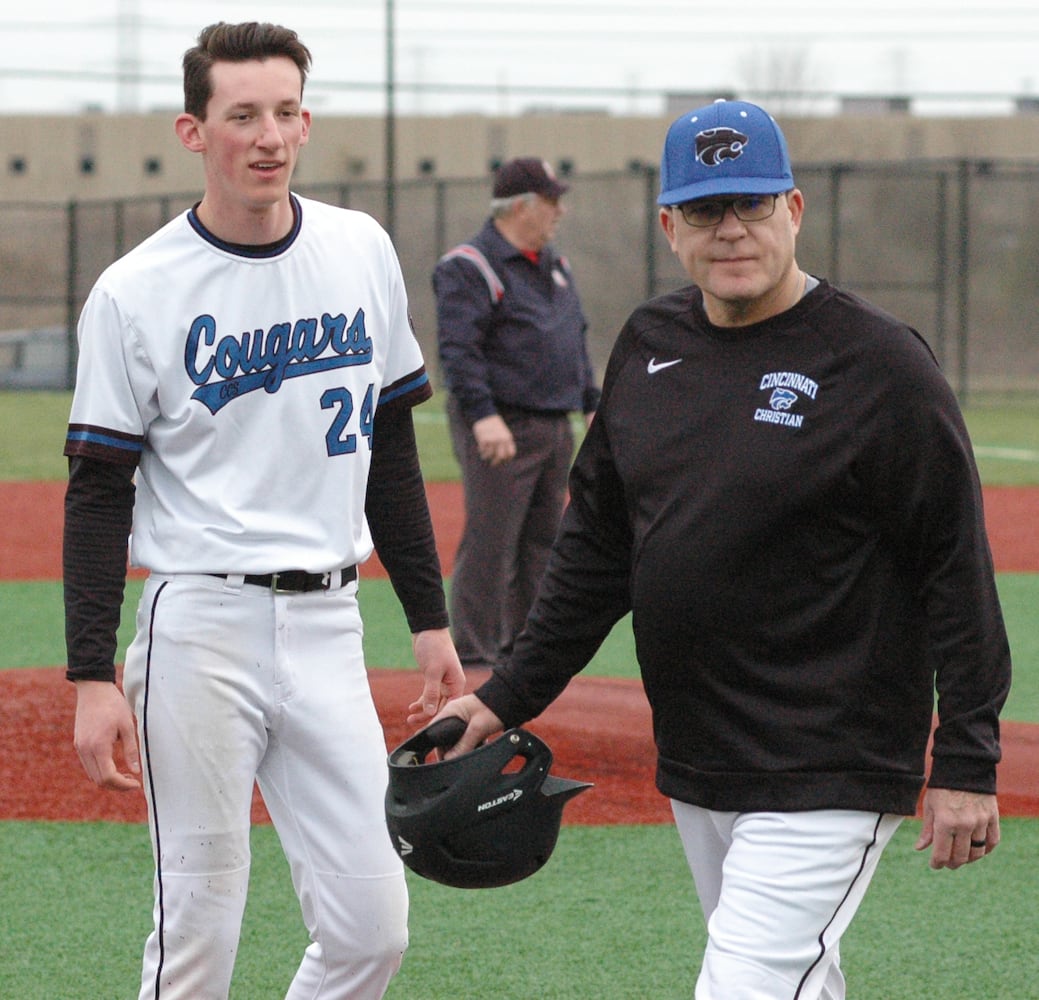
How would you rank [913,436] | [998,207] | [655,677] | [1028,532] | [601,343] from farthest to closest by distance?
[998,207], [601,343], [1028,532], [655,677], [913,436]

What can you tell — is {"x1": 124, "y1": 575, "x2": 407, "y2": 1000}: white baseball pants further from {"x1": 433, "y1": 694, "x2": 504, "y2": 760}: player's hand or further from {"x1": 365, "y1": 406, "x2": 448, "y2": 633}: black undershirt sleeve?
{"x1": 365, "y1": 406, "x2": 448, "y2": 633}: black undershirt sleeve

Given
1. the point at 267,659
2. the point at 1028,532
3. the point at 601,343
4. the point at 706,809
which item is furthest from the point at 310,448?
the point at 601,343

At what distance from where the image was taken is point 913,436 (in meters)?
2.83

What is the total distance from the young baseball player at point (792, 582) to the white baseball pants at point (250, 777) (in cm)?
63

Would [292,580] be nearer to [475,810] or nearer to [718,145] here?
[475,810]

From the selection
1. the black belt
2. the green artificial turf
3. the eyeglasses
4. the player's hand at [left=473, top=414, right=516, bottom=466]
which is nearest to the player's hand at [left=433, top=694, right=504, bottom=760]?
the black belt

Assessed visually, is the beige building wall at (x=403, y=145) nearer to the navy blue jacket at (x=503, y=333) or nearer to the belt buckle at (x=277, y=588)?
the navy blue jacket at (x=503, y=333)

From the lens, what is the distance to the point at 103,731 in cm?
319

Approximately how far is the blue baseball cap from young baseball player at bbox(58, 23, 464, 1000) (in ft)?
2.38

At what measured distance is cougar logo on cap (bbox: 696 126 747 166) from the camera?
2963 mm

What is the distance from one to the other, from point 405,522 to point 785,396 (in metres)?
1.05

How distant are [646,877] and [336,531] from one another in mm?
2208

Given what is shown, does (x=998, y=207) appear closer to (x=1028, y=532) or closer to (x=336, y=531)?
(x=1028, y=532)

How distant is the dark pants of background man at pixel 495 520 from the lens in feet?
24.9
